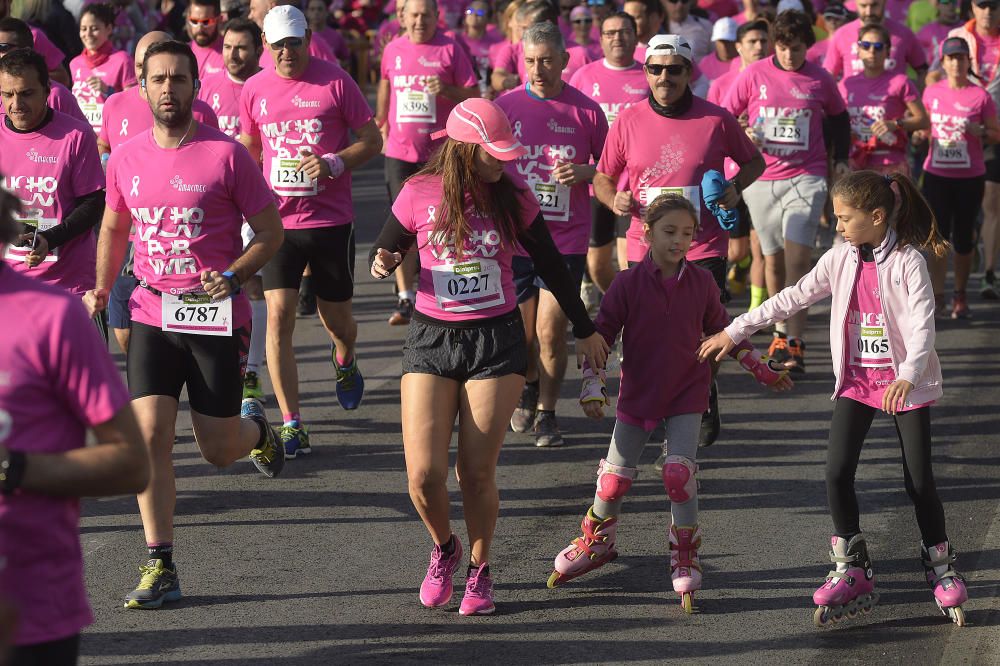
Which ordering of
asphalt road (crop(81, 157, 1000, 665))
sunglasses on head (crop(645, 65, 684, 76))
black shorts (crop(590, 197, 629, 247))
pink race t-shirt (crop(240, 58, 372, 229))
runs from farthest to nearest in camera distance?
black shorts (crop(590, 197, 629, 247)) < pink race t-shirt (crop(240, 58, 372, 229)) < sunglasses on head (crop(645, 65, 684, 76)) < asphalt road (crop(81, 157, 1000, 665))

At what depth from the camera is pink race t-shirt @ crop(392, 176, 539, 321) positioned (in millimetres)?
5719

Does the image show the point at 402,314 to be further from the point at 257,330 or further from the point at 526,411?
the point at 526,411

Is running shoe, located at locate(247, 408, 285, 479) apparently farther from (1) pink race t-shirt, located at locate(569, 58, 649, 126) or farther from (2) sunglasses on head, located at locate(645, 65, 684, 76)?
(1) pink race t-shirt, located at locate(569, 58, 649, 126)

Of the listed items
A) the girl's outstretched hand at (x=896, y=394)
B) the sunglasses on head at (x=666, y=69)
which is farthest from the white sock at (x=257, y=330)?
the girl's outstretched hand at (x=896, y=394)

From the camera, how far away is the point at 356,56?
2562 cm

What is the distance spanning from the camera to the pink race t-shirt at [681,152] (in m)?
7.82

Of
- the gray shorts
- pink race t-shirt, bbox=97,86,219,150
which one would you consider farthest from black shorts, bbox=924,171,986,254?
pink race t-shirt, bbox=97,86,219,150

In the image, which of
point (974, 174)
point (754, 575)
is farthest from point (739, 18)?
point (754, 575)

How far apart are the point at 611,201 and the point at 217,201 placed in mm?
2441

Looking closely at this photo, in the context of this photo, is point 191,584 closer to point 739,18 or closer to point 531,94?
point 531,94

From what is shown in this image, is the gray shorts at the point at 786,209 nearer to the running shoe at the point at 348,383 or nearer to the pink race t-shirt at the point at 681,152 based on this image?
the pink race t-shirt at the point at 681,152

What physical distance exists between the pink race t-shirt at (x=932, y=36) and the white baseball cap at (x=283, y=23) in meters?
8.78

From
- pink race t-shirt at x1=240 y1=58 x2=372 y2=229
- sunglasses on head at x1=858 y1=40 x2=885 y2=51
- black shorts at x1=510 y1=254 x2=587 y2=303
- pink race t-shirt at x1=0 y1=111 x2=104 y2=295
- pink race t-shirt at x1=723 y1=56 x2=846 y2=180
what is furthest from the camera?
sunglasses on head at x1=858 y1=40 x2=885 y2=51

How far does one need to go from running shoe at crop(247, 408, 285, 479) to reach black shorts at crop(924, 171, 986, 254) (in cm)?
631
